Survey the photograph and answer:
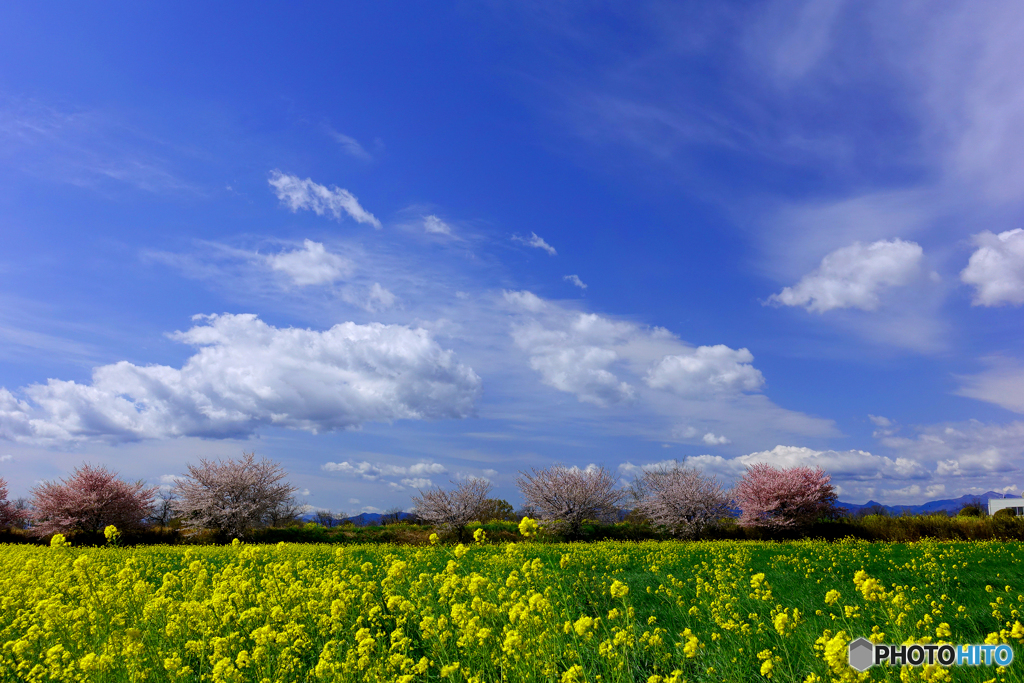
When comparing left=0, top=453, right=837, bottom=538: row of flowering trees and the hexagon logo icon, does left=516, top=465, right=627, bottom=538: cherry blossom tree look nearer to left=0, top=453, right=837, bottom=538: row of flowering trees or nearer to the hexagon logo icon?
left=0, top=453, right=837, bottom=538: row of flowering trees

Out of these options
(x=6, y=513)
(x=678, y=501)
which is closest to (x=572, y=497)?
(x=678, y=501)

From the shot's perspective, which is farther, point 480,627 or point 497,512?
point 497,512

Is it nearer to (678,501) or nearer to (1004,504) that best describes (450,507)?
(678,501)

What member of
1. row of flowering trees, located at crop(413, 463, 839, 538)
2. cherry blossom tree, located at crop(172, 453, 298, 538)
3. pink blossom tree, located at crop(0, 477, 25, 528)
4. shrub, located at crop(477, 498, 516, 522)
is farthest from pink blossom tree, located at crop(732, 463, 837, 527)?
pink blossom tree, located at crop(0, 477, 25, 528)

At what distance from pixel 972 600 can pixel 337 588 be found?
9.38 metres

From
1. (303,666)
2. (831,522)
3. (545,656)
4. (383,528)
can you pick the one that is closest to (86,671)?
(303,666)

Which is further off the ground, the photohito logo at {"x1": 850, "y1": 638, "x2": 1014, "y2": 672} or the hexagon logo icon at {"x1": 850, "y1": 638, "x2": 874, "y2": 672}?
the hexagon logo icon at {"x1": 850, "y1": 638, "x2": 874, "y2": 672}

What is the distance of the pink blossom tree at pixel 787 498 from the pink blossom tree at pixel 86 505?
2564cm

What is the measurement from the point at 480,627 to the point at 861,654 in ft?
10.2

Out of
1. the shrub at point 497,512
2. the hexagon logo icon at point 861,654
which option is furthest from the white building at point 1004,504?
the hexagon logo icon at point 861,654

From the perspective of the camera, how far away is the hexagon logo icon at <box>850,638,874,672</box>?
417cm

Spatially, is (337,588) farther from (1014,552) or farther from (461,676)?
(1014,552)

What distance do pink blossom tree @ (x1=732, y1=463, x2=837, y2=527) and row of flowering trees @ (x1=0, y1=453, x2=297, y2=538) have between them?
19.9 m

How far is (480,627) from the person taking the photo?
5207 mm
